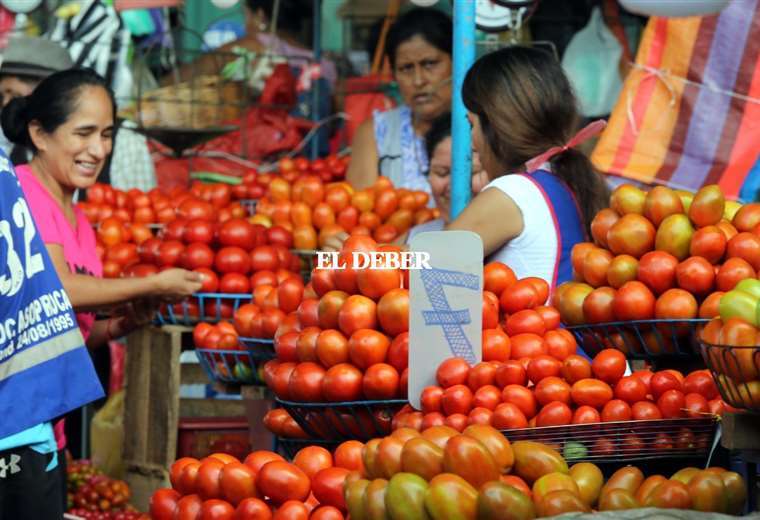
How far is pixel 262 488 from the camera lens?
224 cm

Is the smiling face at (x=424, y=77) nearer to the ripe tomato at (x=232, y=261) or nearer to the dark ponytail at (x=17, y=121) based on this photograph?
Answer: the ripe tomato at (x=232, y=261)

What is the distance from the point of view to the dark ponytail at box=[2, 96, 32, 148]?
4.34 meters

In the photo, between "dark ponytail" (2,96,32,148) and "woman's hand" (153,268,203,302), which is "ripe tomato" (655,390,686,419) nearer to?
"woman's hand" (153,268,203,302)

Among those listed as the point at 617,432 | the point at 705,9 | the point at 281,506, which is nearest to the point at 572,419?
the point at 617,432

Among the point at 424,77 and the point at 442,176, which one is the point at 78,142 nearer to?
the point at 442,176

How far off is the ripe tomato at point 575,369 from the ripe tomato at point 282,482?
0.64m

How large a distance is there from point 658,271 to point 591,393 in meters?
0.65

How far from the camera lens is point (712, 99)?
569 centimetres

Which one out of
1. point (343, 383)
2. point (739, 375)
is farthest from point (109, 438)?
point (739, 375)

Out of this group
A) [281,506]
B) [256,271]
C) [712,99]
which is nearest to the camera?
[281,506]

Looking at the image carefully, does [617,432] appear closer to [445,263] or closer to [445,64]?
[445,263]

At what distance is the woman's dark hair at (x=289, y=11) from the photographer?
8.06 m

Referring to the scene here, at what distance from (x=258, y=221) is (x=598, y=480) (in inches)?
126

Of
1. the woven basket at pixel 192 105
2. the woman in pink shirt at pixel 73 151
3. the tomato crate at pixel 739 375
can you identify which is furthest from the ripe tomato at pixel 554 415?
the woven basket at pixel 192 105
